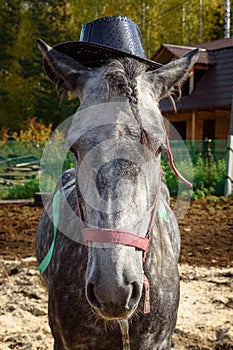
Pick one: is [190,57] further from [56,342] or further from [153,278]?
[56,342]

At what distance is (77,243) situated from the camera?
8.41 feet

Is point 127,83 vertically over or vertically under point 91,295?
over

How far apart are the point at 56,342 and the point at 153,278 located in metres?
0.74

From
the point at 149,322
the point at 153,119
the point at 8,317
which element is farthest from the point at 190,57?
the point at 8,317

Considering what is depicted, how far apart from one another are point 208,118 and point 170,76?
20055 millimetres

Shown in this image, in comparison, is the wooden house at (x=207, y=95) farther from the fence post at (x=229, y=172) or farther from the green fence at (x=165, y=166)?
the fence post at (x=229, y=172)

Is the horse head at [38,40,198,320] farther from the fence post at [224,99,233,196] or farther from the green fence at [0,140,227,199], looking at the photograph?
the fence post at [224,99,233,196]

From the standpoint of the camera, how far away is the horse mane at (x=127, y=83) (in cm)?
200

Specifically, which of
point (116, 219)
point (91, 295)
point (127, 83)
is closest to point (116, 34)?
point (127, 83)

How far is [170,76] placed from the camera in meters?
2.30

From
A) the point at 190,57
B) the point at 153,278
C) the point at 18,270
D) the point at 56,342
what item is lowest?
the point at 18,270

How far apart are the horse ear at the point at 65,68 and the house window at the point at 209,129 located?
1961cm

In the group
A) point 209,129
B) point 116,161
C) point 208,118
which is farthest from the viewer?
point 208,118

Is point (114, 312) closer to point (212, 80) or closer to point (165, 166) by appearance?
point (165, 166)
